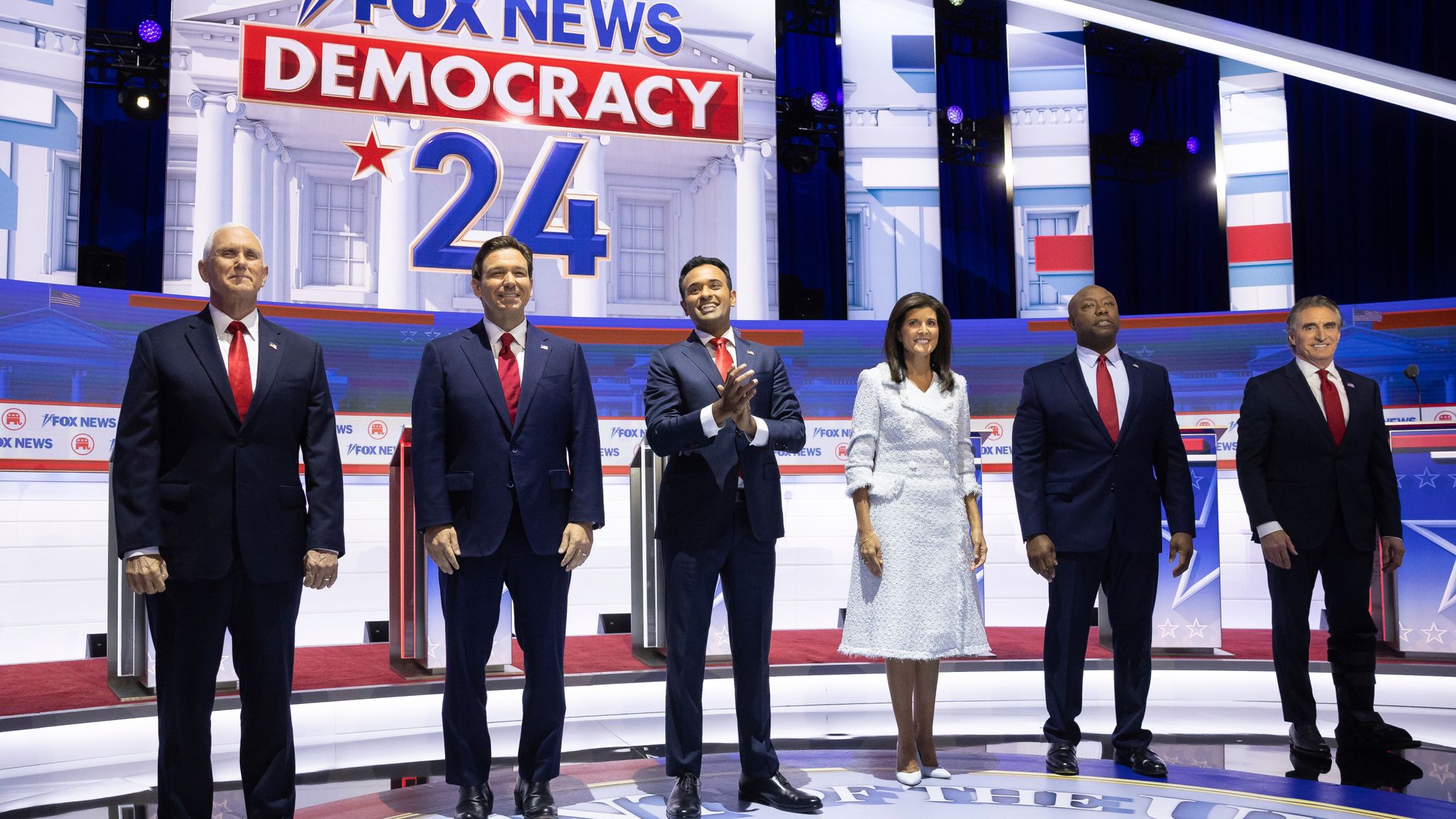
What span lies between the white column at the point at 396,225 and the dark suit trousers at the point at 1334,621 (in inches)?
190

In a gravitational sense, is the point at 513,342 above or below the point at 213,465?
above

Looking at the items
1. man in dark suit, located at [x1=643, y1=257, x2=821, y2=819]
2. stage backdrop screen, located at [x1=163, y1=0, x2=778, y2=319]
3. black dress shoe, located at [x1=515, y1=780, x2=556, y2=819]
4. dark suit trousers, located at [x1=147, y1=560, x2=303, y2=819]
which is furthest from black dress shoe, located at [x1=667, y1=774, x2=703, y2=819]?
stage backdrop screen, located at [x1=163, y1=0, x2=778, y2=319]

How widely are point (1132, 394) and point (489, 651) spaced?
2.13m

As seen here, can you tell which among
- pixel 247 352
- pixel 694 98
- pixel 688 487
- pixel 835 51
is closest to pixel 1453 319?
pixel 835 51

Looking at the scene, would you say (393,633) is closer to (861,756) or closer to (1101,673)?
(861,756)

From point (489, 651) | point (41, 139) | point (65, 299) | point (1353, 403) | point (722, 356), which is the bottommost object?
point (489, 651)

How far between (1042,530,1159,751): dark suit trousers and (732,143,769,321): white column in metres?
3.78

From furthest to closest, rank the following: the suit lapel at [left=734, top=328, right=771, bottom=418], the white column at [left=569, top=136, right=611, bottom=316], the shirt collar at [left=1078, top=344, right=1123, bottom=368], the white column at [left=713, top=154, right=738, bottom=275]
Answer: the white column at [left=713, top=154, right=738, bottom=275], the white column at [left=569, top=136, right=611, bottom=316], the shirt collar at [left=1078, top=344, right=1123, bottom=368], the suit lapel at [left=734, top=328, right=771, bottom=418]

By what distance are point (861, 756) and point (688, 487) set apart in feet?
4.23

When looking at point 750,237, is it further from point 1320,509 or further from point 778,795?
point 778,795

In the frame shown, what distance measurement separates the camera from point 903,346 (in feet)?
10.6

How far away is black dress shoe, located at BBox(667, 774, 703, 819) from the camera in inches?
109

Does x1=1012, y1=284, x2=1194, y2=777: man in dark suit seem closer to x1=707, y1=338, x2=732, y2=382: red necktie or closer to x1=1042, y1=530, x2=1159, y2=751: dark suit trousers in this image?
x1=1042, y1=530, x2=1159, y2=751: dark suit trousers

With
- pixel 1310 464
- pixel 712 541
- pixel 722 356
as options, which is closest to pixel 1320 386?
pixel 1310 464
